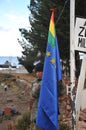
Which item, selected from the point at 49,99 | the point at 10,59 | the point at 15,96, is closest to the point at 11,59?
the point at 10,59

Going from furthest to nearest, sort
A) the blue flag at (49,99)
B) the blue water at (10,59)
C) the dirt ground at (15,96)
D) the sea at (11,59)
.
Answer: the blue water at (10,59) < the sea at (11,59) < the dirt ground at (15,96) < the blue flag at (49,99)

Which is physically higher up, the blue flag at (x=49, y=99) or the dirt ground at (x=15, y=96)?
the blue flag at (x=49, y=99)

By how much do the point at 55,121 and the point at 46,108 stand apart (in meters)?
0.29

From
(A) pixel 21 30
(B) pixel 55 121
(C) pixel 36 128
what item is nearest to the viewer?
(B) pixel 55 121

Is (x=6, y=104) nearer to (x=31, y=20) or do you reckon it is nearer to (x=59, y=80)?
(x=31, y=20)

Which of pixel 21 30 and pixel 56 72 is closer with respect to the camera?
pixel 56 72

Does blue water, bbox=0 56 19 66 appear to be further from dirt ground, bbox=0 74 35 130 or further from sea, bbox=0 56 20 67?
dirt ground, bbox=0 74 35 130

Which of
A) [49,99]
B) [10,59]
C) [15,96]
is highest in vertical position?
[49,99]

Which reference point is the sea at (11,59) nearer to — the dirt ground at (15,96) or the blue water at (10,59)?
the blue water at (10,59)

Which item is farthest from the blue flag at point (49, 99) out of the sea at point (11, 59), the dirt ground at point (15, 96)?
the sea at point (11, 59)

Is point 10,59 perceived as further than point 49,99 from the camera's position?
Yes

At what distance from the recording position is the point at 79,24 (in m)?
9.05

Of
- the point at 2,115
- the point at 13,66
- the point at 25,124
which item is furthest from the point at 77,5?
the point at 13,66

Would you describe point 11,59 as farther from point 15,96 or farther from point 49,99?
point 49,99
